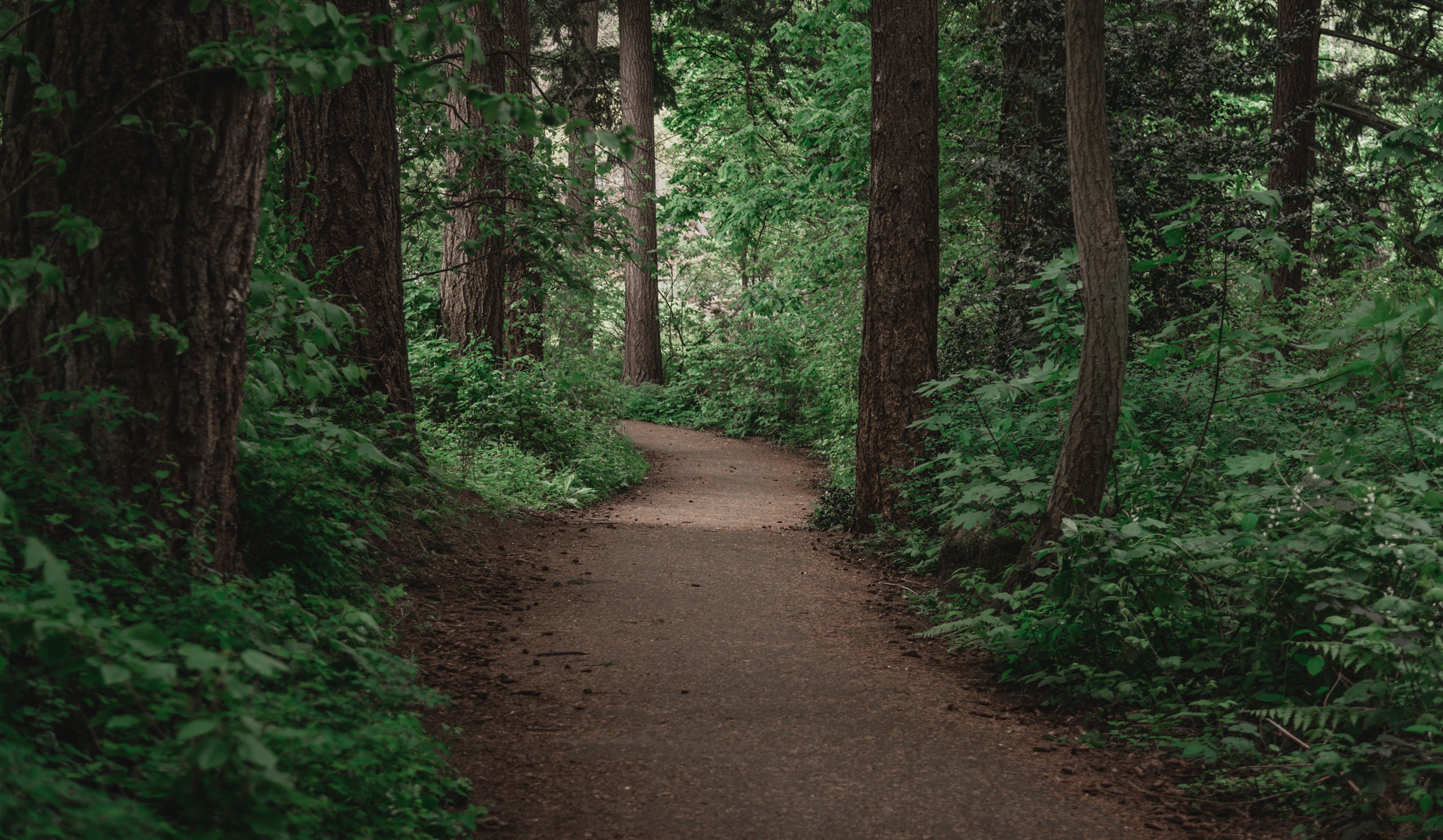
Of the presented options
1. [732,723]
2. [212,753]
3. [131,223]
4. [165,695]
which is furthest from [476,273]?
[212,753]

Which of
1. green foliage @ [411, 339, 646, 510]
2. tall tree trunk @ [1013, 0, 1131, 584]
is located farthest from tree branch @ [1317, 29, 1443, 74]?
green foliage @ [411, 339, 646, 510]

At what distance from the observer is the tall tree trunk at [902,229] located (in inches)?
355

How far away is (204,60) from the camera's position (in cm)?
346

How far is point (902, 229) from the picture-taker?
9086 mm

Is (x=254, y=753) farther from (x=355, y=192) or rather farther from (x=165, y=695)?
(x=355, y=192)

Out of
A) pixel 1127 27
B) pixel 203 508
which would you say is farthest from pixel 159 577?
pixel 1127 27

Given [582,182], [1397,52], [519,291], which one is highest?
[1397,52]

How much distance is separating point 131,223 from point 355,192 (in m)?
4.14

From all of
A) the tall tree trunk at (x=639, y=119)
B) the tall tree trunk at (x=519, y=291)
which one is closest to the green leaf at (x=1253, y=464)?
the tall tree trunk at (x=519, y=291)

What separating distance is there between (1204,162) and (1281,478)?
291 inches

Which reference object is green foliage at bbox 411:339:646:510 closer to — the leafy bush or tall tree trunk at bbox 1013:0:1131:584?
tall tree trunk at bbox 1013:0:1131:584

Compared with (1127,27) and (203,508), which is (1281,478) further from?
(1127,27)

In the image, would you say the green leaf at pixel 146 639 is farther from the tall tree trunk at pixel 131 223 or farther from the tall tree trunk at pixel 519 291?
the tall tree trunk at pixel 519 291

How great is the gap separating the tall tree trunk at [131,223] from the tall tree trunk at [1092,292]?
4.57m
